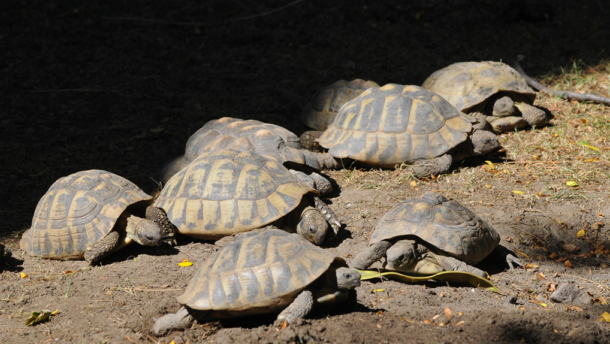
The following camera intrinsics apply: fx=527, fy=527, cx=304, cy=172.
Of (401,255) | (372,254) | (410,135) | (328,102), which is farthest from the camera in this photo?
(328,102)

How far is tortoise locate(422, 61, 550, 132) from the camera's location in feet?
21.3

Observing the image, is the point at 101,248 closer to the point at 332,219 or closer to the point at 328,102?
the point at 332,219

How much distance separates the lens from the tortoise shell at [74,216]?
4.36 metres

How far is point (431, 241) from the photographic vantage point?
3.74 metres

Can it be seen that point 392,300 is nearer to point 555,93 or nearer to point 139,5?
point 555,93

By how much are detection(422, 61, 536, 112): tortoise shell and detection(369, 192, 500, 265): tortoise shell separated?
2917 millimetres

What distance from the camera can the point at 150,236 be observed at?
427 centimetres

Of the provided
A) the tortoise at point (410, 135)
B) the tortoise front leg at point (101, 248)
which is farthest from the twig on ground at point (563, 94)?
the tortoise front leg at point (101, 248)

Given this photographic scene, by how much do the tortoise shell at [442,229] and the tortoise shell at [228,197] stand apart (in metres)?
0.90

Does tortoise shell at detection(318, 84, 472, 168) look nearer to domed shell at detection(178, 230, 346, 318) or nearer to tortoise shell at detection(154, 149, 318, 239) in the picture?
tortoise shell at detection(154, 149, 318, 239)

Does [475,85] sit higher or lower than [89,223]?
higher

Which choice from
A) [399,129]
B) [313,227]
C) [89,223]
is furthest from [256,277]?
[399,129]

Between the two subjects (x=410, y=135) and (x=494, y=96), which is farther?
(x=494, y=96)

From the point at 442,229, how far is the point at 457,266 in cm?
28
